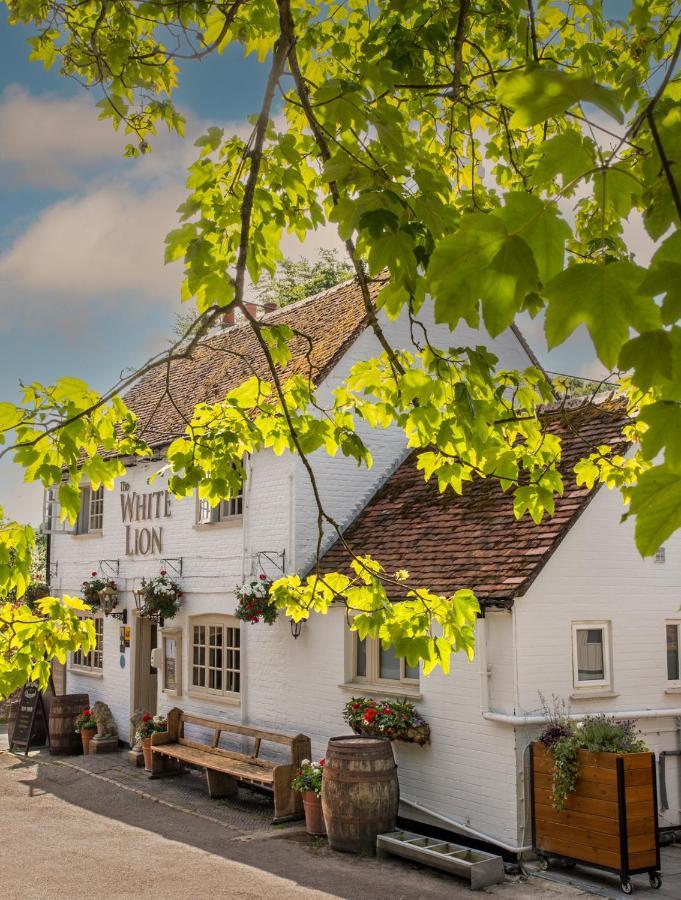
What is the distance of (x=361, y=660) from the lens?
12180 millimetres

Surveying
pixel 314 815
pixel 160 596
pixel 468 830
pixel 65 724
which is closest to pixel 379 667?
pixel 314 815

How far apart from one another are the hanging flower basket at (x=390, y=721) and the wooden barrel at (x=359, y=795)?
34cm

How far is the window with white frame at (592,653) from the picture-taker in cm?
1047

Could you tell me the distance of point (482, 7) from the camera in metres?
6.20

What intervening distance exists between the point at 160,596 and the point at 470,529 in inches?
227

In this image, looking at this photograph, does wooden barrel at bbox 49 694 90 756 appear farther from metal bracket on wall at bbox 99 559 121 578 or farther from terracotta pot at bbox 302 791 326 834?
terracotta pot at bbox 302 791 326 834

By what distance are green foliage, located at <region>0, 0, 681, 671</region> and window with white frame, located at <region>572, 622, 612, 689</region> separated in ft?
14.1

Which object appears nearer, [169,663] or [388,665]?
[388,665]

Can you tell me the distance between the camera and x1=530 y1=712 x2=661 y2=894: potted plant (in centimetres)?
882

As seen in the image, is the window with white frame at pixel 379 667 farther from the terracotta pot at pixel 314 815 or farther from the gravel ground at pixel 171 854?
the gravel ground at pixel 171 854

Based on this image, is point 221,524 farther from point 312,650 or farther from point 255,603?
point 312,650

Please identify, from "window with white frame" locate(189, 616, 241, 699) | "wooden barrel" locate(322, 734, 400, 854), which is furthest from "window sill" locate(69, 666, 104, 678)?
"wooden barrel" locate(322, 734, 400, 854)

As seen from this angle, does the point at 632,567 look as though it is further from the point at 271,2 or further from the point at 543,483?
the point at 271,2

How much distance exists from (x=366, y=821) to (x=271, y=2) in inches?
327
